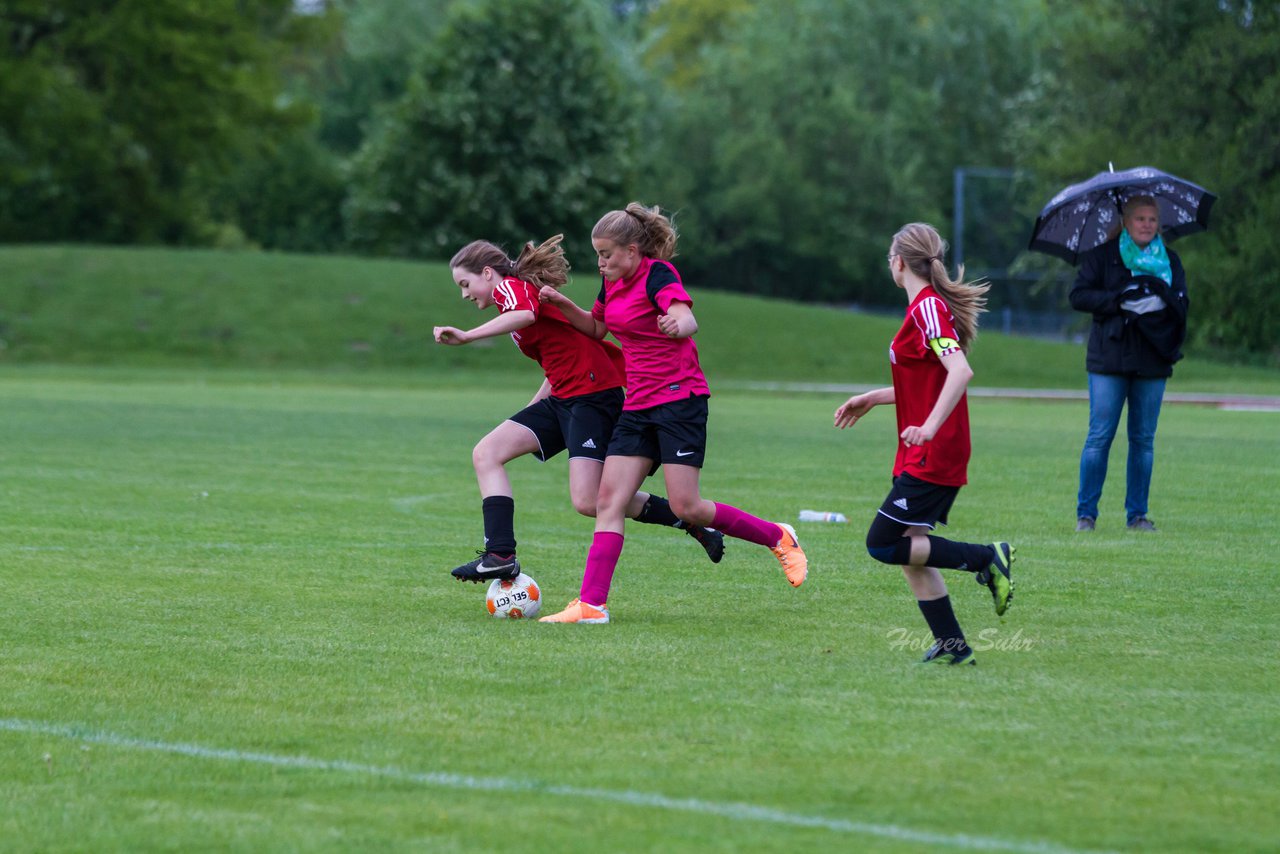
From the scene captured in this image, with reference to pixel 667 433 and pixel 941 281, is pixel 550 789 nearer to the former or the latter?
pixel 941 281

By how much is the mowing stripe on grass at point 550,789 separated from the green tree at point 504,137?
47220 millimetres

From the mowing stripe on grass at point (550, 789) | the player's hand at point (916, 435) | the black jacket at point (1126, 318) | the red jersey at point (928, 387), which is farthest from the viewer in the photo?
the black jacket at point (1126, 318)

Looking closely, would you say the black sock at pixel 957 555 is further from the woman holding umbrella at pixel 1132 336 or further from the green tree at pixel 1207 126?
the green tree at pixel 1207 126

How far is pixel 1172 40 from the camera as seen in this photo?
4288 centimetres

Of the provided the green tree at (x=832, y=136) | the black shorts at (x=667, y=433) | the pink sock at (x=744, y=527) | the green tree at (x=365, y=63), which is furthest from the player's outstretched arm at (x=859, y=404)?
the green tree at (x=365, y=63)

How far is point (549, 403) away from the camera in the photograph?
8.30 meters

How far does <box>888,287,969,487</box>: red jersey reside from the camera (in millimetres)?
6543

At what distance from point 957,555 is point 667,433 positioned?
1487 millimetres

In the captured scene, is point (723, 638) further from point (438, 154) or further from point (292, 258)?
point (438, 154)

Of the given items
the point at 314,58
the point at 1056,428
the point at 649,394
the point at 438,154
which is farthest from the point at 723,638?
the point at 314,58

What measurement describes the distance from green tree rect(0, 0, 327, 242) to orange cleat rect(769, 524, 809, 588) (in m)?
45.1

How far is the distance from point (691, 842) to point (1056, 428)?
61.9 feet

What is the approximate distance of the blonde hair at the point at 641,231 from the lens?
745 cm

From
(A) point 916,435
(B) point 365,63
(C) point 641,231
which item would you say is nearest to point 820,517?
(C) point 641,231
